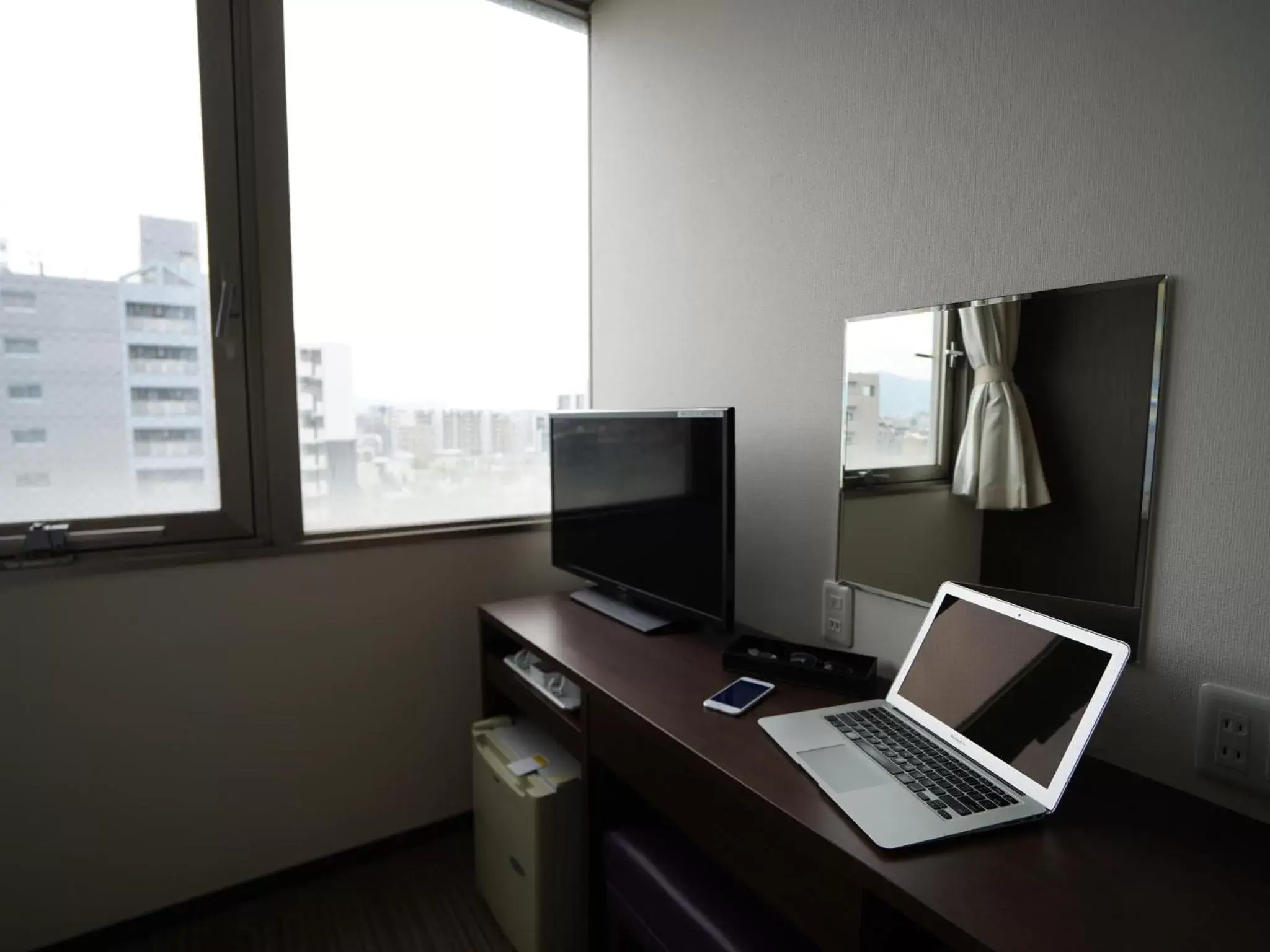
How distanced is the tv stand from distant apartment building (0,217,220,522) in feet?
3.30

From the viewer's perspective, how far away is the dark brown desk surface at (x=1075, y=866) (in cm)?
77

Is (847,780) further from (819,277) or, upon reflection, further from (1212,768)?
(819,277)

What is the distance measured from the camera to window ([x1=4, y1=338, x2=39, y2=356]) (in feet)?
5.24

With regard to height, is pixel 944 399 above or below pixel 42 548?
above

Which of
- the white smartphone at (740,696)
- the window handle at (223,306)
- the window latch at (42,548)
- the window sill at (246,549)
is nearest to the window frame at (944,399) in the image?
the white smartphone at (740,696)

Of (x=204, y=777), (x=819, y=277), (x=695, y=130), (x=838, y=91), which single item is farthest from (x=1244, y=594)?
(x=204, y=777)

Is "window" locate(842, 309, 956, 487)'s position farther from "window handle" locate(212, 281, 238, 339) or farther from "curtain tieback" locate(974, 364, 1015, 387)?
"window handle" locate(212, 281, 238, 339)

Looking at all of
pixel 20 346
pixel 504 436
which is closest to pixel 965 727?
pixel 504 436

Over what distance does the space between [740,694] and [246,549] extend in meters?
1.32

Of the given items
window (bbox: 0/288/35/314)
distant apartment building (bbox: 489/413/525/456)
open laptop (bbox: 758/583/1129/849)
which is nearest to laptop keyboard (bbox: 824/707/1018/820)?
open laptop (bbox: 758/583/1129/849)

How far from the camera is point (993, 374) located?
49.8 inches

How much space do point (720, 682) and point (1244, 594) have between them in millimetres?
856

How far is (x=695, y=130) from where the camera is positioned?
1.93m

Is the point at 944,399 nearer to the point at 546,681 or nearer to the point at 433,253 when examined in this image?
the point at 546,681
